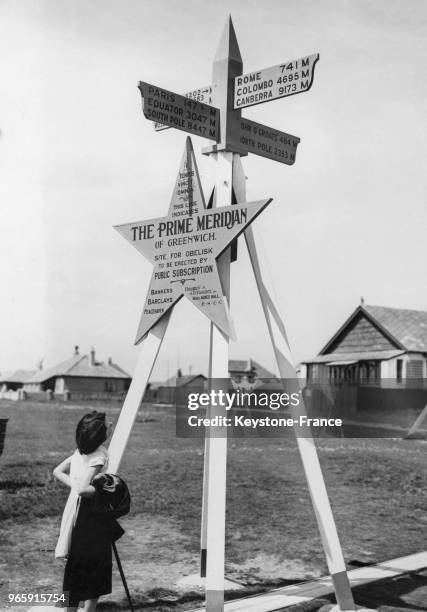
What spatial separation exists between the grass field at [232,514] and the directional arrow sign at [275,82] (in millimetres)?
3361

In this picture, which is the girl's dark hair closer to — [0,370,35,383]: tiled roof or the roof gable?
the roof gable

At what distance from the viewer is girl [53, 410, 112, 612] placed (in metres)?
3.68

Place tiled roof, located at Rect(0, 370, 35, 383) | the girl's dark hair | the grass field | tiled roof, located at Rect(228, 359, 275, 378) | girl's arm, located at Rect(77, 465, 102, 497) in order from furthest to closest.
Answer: tiled roof, located at Rect(0, 370, 35, 383) → tiled roof, located at Rect(228, 359, 275, 378) → the grass field → the girl's dark hair → girl's arm, located at Rect(77, 465, 102, 497)

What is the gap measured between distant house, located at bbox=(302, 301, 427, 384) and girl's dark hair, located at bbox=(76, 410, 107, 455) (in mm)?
24018

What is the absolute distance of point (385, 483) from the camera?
10.5 m

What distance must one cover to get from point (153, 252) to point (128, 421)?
1062 mm

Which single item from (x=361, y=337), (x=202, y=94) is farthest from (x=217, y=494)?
(x=361, y=337)

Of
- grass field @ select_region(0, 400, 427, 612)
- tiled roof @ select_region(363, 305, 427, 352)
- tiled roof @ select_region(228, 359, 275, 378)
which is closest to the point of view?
grass field @ select_region(0, 400, 427, 612)

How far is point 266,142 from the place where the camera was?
4.59 meters

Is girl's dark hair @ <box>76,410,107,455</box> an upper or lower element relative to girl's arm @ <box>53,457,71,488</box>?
upper

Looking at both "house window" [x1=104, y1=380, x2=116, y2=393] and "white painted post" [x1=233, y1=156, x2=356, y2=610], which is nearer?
"white painted post" [x1=233, y1=156, x2=356, y2=610]

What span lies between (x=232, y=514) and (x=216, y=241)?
4.65 meters

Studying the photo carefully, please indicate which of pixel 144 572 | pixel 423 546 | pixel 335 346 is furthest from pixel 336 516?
pixel 335 346

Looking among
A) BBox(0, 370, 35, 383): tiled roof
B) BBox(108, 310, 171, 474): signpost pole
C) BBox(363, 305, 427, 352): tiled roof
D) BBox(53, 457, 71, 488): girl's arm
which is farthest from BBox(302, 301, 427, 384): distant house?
BBox(0, 370, 35, 383): tiled roof
